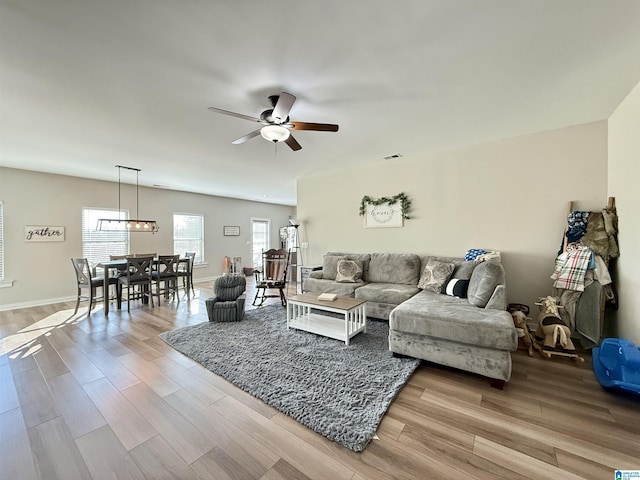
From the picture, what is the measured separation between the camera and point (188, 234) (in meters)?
7.48

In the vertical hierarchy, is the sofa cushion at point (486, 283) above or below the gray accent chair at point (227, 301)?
above

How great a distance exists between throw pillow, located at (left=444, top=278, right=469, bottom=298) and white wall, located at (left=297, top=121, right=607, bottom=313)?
0.83m

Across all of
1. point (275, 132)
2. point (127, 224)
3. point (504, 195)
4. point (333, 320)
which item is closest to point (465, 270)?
point (504, 195)

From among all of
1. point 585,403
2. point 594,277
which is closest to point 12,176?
point 585,403

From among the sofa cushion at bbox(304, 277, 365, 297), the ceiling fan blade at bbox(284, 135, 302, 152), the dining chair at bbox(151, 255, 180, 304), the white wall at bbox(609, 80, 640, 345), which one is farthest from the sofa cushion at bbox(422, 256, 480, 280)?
the dining chair at bbox(151, 255, 180, 304)

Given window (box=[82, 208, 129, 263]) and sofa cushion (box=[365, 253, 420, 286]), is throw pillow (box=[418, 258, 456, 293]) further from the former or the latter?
window (box=[82, 208, 129, 263])

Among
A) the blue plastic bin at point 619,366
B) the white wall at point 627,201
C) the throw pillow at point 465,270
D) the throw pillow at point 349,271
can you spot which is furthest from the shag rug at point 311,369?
the white wall at point 627,201

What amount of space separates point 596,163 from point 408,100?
2487 mm

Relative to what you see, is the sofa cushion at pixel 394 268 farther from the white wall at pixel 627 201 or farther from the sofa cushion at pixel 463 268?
the white wall at pixel 627 201

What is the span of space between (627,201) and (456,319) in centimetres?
209

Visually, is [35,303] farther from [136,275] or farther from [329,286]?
[329,286]

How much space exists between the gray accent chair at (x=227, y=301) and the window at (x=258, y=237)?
17.2ft

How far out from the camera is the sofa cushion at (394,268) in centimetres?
414

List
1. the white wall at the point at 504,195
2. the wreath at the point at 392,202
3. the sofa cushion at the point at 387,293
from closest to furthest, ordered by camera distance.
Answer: the white wall at the point at 504,195
the sofa cushion at the point at 387,293
the wreath at the point at 392,202
